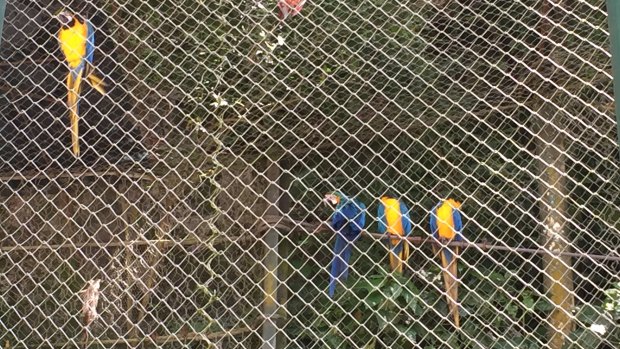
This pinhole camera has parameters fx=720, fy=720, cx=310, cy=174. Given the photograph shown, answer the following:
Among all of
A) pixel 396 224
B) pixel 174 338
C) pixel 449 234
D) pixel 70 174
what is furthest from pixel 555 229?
pixel 70 174

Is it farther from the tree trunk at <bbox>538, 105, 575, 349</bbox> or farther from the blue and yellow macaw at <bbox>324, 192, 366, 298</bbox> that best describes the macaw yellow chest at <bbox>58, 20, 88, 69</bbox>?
the tree trunk at <bbox>538, 105, 575, 349</bbox>

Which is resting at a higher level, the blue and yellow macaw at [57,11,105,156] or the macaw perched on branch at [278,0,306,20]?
the macaw perched on branch at [278,0,306,20]

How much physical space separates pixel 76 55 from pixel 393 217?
894 millimetres

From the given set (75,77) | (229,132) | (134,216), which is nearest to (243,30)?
(229,132)

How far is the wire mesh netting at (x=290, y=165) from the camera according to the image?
162 cm

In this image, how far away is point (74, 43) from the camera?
178cm

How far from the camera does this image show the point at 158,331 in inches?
74.8

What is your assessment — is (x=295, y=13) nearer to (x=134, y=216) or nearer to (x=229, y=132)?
(x=229, y=132)

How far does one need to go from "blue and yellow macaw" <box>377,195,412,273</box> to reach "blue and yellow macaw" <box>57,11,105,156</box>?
2.55 ft

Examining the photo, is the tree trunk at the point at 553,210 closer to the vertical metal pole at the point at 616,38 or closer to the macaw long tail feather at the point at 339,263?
the macaw long tail feather at the point at 339,263

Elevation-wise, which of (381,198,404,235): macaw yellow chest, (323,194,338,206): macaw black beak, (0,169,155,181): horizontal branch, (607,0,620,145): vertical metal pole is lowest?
(381,198,404,235): macaw yellow chest

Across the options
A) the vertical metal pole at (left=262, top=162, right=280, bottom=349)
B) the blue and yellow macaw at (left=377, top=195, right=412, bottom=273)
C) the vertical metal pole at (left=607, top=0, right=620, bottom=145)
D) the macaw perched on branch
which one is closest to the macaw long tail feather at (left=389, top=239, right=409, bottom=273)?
the blue and yellow macaw at (left=377, top=195, right=412, bottom=273)

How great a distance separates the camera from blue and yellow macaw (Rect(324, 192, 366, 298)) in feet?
6.06

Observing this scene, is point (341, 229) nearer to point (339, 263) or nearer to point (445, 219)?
point (339, 263)
